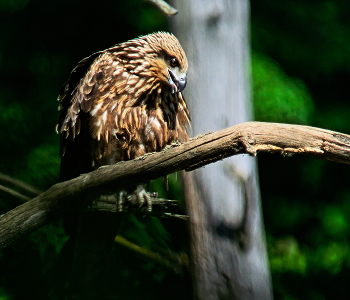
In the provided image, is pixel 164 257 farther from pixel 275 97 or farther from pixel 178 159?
pixel 275 97

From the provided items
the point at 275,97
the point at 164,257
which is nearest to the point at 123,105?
the point at 164,257

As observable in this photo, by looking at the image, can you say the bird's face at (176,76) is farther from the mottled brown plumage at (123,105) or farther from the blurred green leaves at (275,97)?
the blurred green leaves at (275,97)

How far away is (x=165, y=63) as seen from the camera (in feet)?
8.36

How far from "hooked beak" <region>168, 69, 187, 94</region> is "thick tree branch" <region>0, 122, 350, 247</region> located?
72cm

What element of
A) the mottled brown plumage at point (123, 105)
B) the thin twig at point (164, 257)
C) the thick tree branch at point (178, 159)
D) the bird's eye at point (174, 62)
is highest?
the bird's eye at point (174, 62)

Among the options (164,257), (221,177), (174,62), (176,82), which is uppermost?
(174,62)

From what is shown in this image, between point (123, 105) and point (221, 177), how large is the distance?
70 centimetres

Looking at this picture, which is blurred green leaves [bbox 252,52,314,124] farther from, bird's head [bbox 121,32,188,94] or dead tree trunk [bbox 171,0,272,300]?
bird's head [bbox 121,32,188,94]

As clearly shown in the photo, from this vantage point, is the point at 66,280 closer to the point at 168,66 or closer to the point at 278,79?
the point at 168,66

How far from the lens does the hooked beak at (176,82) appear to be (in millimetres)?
2455

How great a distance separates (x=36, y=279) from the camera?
2473 mm

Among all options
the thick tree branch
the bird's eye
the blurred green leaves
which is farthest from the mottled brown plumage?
the blurred green leaves

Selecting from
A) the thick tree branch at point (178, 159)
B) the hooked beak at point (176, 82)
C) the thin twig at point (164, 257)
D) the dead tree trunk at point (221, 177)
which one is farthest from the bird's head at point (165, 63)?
the thin twig at point (164, 257)

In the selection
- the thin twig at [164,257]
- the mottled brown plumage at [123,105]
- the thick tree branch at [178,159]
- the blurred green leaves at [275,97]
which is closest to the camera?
the thick tree branch at [178,159]
